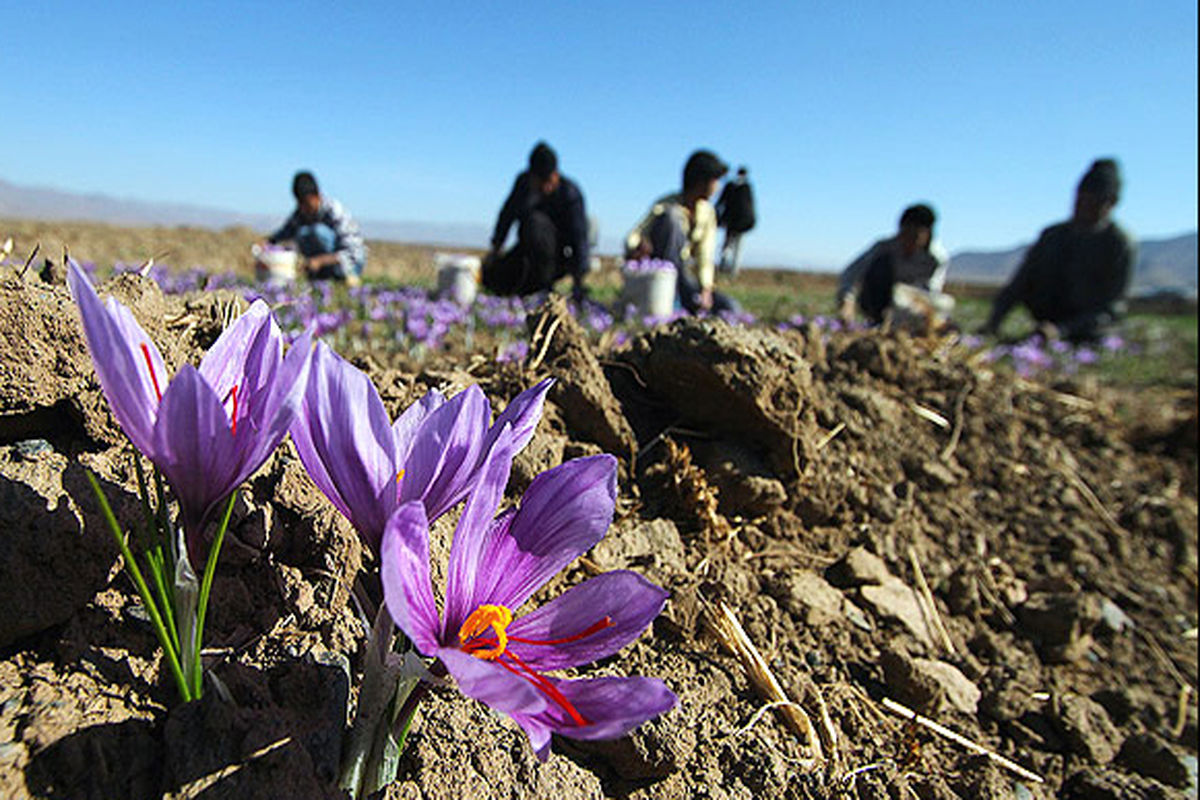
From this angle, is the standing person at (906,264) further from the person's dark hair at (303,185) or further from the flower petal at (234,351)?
the flower petal at (234,351)

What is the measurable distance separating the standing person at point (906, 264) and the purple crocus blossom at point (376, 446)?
23.9 ft

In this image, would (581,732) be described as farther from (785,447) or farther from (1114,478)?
(1114,478)

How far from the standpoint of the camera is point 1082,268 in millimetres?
8656

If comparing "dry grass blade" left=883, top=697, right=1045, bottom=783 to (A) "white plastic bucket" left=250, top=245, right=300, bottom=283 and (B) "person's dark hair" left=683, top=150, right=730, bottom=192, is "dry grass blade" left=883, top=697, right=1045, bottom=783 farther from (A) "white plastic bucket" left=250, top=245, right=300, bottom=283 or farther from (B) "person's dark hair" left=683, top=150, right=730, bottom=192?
(B) "person's dark hair" left=683, top=150, right=730, bottom=192

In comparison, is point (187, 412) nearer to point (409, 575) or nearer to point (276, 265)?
point (409, 575)

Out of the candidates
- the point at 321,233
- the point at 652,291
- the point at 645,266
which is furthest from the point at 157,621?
the point at 321,233

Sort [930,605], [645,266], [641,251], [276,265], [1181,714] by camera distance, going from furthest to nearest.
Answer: [641,251], [645,266], [276,265], [1181,714], [930,605]

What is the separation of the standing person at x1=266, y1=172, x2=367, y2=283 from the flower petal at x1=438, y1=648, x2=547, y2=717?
8314 millimetres

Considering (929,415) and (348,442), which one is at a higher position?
(348,442)

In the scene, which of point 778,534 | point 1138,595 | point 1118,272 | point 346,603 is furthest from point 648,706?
point 1118,272

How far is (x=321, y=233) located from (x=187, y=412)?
28.1 ft

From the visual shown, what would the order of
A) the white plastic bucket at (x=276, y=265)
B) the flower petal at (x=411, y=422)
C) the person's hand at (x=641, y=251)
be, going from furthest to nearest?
the person's hand at (x=641, y=251) < the white plastic bucket at (x=276, y=265) < the flower petal at (x=411, y=422)

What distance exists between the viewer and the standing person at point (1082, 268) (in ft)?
27.8

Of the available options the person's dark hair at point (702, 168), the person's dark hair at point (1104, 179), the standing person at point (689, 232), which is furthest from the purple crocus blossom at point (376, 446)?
the person's dark hair at point (1104, 179)
